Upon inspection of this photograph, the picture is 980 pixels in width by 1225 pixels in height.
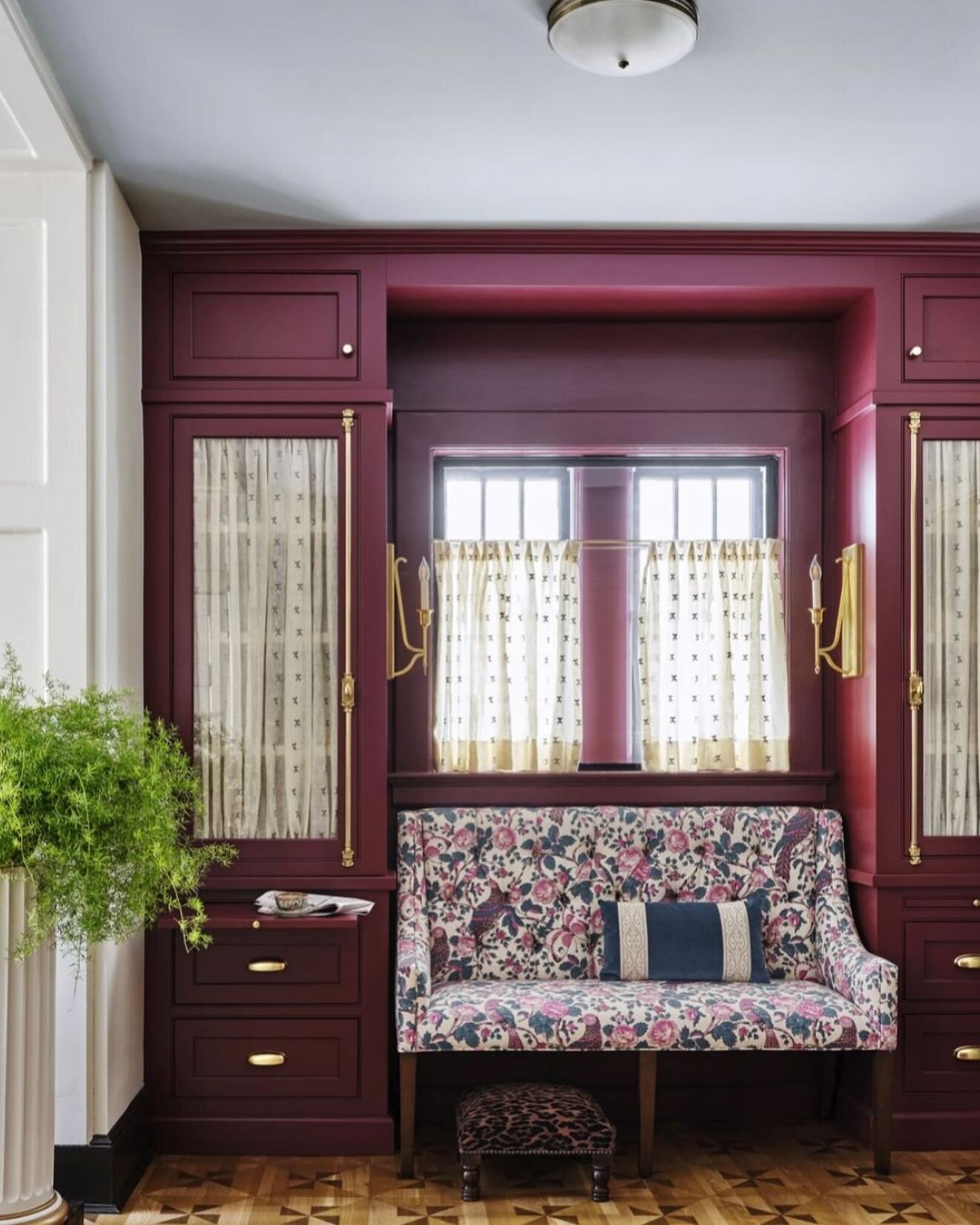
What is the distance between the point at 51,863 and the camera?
8.93 ft

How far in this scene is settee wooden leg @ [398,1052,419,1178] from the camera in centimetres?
387

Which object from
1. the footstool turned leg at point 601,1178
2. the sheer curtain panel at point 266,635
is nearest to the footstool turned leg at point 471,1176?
the footstool turned leg at point 601,1178

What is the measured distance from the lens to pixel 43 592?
144 inches

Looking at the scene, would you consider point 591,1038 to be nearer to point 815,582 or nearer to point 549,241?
point 815,582

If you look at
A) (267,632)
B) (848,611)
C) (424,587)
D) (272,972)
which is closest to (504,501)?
(424,587)

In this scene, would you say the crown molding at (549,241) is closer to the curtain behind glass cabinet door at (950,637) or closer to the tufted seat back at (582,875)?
the curtain behind glass cabinet door at (950,637)

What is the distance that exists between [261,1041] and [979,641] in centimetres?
255

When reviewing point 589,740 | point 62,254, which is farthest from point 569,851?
point 62,254

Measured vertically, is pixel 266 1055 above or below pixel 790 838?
below

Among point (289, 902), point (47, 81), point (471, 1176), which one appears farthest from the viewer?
point (289, 902)

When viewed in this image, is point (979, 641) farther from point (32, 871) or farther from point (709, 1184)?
point (32, 871)

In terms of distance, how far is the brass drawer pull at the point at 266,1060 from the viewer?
405cm

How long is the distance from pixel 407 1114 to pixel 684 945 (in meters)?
0.98

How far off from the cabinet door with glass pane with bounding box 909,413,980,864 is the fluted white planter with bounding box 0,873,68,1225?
2.64 metres
